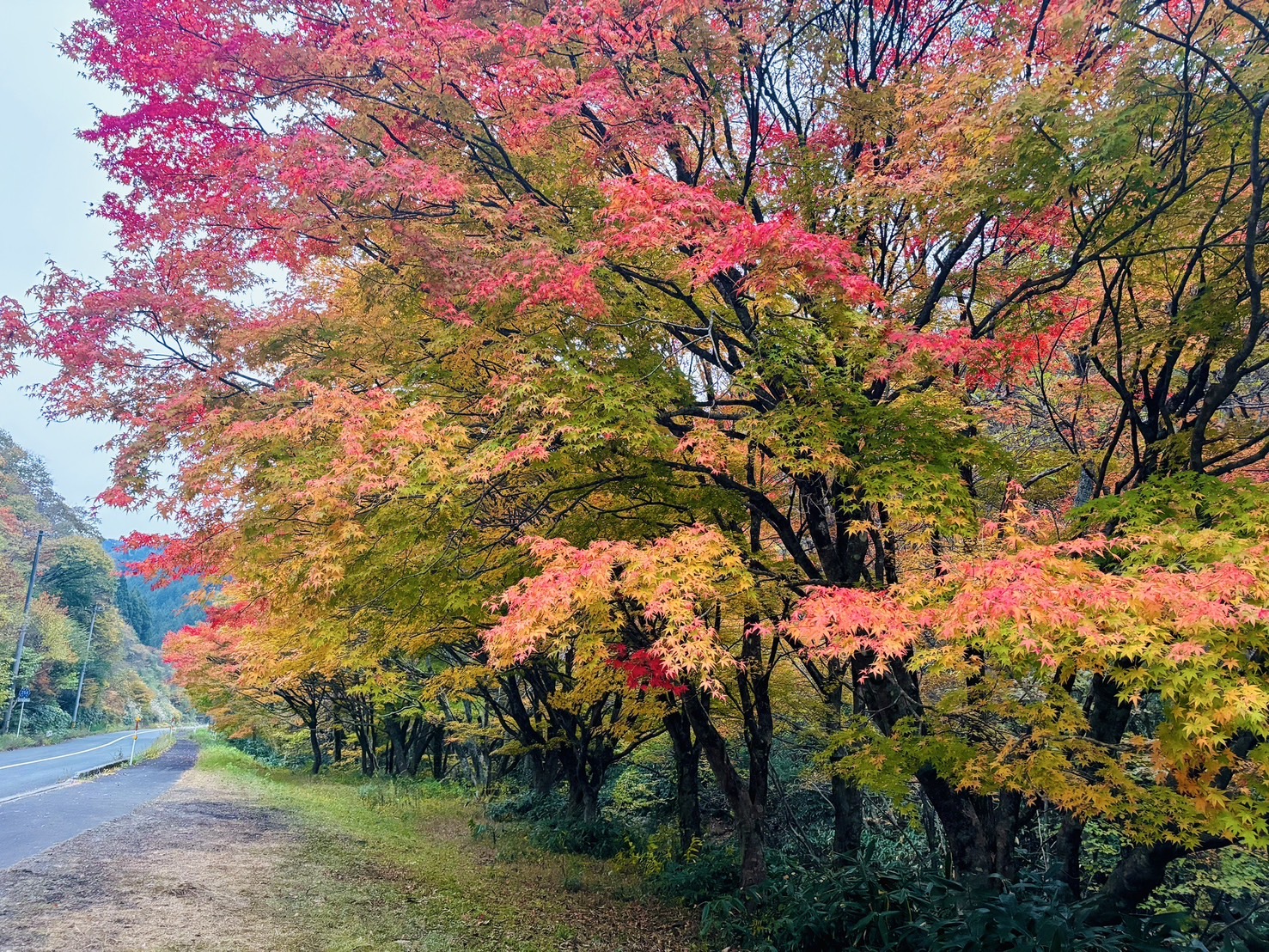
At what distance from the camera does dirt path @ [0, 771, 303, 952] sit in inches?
252

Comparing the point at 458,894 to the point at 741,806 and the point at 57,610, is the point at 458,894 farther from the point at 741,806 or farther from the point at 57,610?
the point at 57,610

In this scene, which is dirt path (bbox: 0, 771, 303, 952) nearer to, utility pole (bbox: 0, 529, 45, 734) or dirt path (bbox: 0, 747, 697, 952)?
dirt path (bbox: 0, 747, 697, 952)

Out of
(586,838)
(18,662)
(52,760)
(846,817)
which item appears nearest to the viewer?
(846,817)

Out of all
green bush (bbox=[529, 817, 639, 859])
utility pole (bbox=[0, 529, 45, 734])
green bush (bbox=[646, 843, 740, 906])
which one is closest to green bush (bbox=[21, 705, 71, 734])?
utility pole (bbox=[0, 529, 45, 734])

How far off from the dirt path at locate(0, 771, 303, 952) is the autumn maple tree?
3.13 meters

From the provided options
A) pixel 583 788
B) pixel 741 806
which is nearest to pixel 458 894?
pixel 741 806

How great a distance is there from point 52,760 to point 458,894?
25.9m

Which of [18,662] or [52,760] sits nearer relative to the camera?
[52,760]

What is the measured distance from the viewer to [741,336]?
730 cm

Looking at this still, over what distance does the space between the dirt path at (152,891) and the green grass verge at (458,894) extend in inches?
20.3

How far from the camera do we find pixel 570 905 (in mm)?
9484

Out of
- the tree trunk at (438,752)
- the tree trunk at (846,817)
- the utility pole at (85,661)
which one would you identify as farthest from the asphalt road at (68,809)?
the utility pole at (85,661)

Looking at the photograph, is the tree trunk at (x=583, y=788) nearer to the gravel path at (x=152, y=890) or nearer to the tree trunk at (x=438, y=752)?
the gravel path at (x=152, y=890)

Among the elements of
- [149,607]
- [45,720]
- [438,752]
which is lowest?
[438,752]
